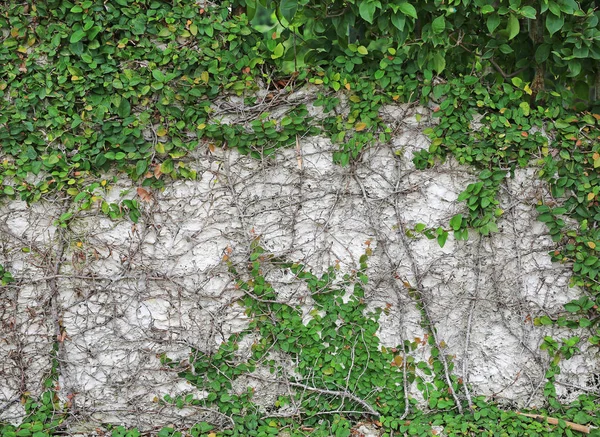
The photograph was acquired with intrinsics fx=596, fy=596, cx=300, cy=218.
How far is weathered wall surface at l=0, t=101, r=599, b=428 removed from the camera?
346 cm

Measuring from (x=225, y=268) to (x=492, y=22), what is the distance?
6.51 ft

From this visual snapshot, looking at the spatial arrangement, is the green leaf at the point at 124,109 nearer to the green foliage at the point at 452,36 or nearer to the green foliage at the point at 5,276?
the green foliage at the point at 452,36

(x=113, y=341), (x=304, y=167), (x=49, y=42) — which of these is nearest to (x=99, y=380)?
(x=113, y=341)

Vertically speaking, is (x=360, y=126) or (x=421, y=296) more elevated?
(x=360, y=126)

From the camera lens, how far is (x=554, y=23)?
10.1ft

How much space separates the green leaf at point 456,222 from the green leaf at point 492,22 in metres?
1.01

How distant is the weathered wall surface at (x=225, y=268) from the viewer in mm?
3461

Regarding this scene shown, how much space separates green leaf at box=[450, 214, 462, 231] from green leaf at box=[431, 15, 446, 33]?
1.02 meters

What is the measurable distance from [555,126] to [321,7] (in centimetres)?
145

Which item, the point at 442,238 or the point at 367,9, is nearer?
the point at 367,9

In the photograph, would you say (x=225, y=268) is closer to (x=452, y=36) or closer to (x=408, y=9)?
(x=408, y=9)

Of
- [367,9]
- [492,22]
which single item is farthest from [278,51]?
[492,22]

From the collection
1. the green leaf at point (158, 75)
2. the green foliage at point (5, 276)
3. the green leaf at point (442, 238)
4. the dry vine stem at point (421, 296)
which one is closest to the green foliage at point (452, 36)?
the green leaf at point (158, 75)

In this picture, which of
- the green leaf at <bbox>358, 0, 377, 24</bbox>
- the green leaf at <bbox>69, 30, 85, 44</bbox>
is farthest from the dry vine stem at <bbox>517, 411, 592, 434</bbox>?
the green leaf at <bbox>69, 30, 85, 44</bbox>
